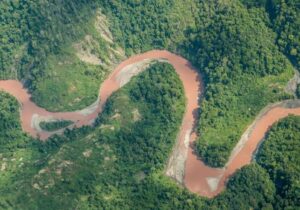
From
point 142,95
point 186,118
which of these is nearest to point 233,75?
point 186,118

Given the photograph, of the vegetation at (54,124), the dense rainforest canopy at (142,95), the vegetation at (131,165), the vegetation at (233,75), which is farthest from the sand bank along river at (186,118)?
the vegetation at (131,165)

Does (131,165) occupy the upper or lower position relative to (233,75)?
lower

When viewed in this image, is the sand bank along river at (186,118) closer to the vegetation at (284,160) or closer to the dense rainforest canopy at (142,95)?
the dense rainforest canopy at (142,95)

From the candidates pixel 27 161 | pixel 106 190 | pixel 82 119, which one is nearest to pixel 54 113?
pixel 82 119

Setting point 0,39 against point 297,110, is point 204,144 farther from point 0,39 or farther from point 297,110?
point 0,39

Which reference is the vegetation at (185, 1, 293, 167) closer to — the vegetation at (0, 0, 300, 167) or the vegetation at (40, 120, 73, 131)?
the vegetation at (0, 0, 300, 167)

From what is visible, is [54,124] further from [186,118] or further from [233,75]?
[233,75]

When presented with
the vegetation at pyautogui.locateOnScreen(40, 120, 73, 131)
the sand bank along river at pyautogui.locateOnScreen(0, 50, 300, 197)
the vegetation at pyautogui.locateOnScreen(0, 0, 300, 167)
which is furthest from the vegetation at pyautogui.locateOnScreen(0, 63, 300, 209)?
the vegetation at pyautogui.locateOnScreen(0, 0, 300, 167)
